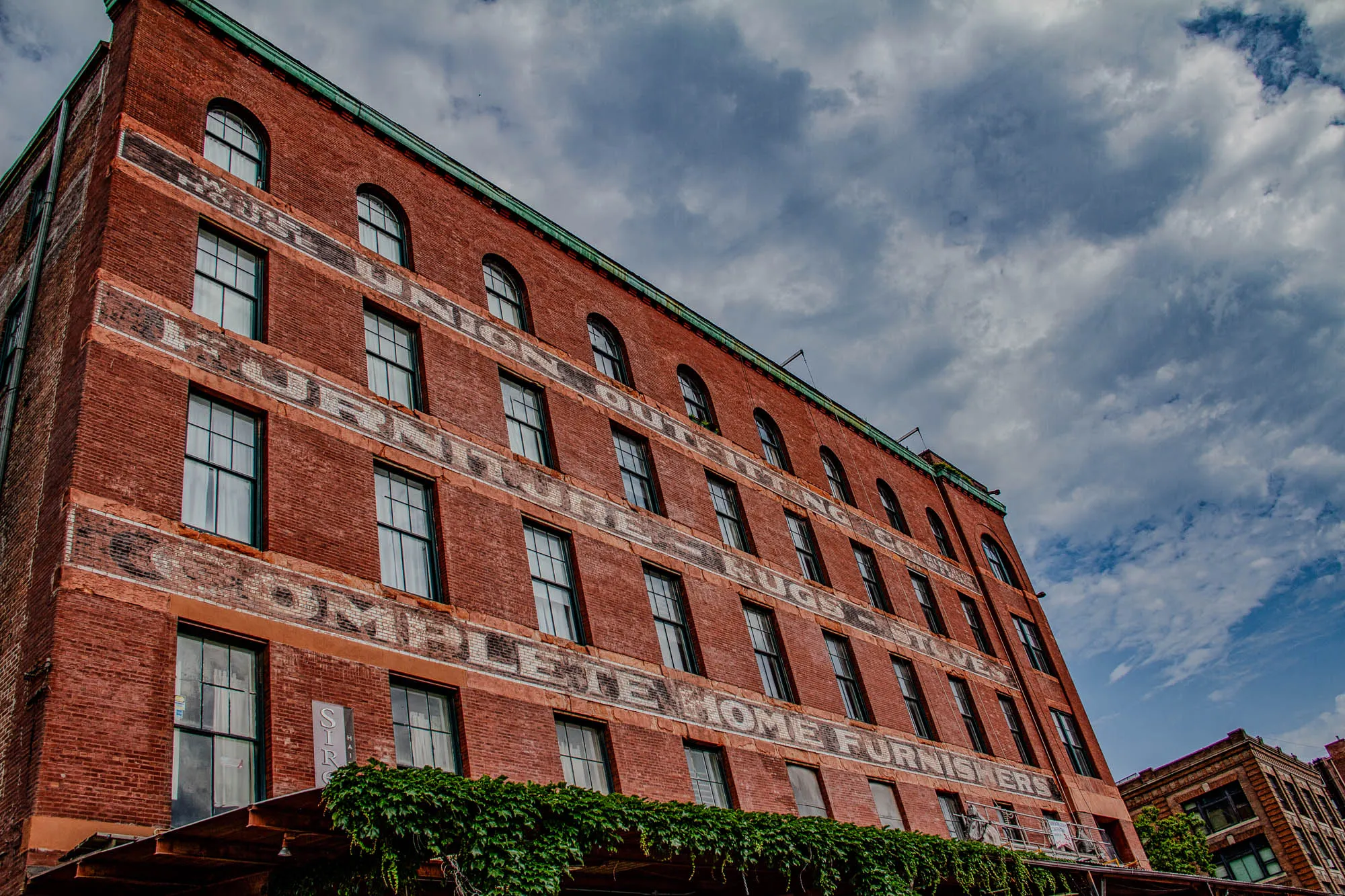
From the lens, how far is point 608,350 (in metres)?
24.1

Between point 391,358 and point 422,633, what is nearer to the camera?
point 422,633

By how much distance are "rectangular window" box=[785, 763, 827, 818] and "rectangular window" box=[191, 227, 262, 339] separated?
489 inches

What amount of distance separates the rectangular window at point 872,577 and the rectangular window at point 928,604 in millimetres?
1756

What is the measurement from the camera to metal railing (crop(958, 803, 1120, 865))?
23.8m

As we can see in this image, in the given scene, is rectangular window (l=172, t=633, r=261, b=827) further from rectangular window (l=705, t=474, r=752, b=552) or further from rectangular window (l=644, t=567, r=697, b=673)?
rectangular window (l=705, t=474, r=752, b=552)

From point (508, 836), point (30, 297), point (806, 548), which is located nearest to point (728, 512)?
point (806, 548)

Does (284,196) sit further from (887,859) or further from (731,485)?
(887,859)

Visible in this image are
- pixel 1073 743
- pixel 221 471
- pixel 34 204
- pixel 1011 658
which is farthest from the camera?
pixel 1073 743

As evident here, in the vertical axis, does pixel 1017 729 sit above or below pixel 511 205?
below

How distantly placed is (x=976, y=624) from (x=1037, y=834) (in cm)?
694

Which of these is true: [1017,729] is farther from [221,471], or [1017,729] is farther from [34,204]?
[34,204]

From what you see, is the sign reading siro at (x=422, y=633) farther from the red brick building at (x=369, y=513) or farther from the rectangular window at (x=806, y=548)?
the rectangular window at (x=806, y=548)

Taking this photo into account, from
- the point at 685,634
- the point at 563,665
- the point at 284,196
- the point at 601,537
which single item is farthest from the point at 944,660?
the point at 284,196

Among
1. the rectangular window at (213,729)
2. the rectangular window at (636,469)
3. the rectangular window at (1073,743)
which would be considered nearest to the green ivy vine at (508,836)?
the rectangular window at (213,729)
